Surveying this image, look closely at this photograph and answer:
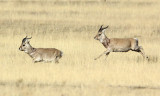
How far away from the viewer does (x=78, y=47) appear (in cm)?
2105

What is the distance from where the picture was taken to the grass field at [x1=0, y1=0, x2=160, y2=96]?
12.8 meters

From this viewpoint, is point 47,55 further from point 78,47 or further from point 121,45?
point 78,47

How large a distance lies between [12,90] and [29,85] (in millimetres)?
859

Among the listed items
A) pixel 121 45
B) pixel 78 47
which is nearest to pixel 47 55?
pixel 121 45

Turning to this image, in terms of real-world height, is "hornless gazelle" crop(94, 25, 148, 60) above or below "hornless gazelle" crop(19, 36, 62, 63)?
above

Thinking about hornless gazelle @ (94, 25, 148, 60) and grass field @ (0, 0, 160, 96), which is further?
hornless gazelle @ (94, 25, 148, 60)

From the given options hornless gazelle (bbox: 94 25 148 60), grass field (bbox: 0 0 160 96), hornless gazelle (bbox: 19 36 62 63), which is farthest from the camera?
hornless gazelle (bbox: 94 25 148 60)

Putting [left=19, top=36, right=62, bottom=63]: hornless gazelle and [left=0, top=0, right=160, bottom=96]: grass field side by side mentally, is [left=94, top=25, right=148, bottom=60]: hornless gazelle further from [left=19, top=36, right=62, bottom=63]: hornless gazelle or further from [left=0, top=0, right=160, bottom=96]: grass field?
[left=19, top=36, right=62, bottom=63]: hornless gazelle

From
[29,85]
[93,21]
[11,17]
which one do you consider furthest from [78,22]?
[29,85]

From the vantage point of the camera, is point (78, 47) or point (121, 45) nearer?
point (121, 45)

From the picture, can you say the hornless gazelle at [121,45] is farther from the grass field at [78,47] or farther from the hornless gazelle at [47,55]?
the hornless gazelle at [47,55]

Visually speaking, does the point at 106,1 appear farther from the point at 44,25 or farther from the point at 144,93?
the point at 144,93

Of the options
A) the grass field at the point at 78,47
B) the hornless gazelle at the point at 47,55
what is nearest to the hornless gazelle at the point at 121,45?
the grass field at the point at 78,47

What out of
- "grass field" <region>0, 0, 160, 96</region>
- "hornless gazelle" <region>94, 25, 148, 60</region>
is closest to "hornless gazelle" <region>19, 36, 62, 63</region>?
"grass field" <region>0, 0, 160, 96</region>
